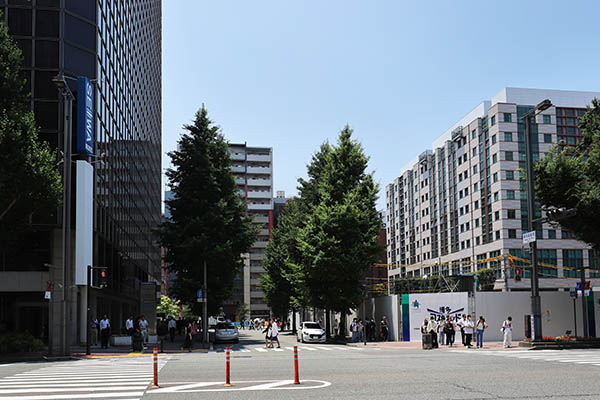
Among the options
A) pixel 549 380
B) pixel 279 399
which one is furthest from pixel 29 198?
pixel 549 380

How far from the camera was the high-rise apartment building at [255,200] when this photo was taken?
131375 mm

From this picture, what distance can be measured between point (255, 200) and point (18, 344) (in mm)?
112397

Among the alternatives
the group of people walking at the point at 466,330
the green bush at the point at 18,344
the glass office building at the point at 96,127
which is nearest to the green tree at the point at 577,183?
the group of people walking at the point at 466,330

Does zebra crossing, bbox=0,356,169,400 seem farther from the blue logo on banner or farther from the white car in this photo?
the white car

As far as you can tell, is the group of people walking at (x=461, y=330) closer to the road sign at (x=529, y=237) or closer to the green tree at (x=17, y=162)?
the road sign at (x=529, y=237)

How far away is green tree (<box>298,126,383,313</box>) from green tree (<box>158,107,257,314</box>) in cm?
486

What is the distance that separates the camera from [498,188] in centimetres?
8569

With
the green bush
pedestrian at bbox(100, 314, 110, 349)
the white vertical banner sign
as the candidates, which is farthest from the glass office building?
the green bush

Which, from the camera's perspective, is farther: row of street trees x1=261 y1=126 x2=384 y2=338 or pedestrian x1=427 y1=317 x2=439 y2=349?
row of street trees x1=261 y1=126 x2=384 y2=338

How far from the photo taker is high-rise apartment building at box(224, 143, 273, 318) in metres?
131

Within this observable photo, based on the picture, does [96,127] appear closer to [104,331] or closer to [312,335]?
[104,331]

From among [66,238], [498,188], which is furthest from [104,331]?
[498,188]

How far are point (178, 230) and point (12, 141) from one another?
58.1 ft

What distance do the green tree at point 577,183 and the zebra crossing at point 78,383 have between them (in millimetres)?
22758
